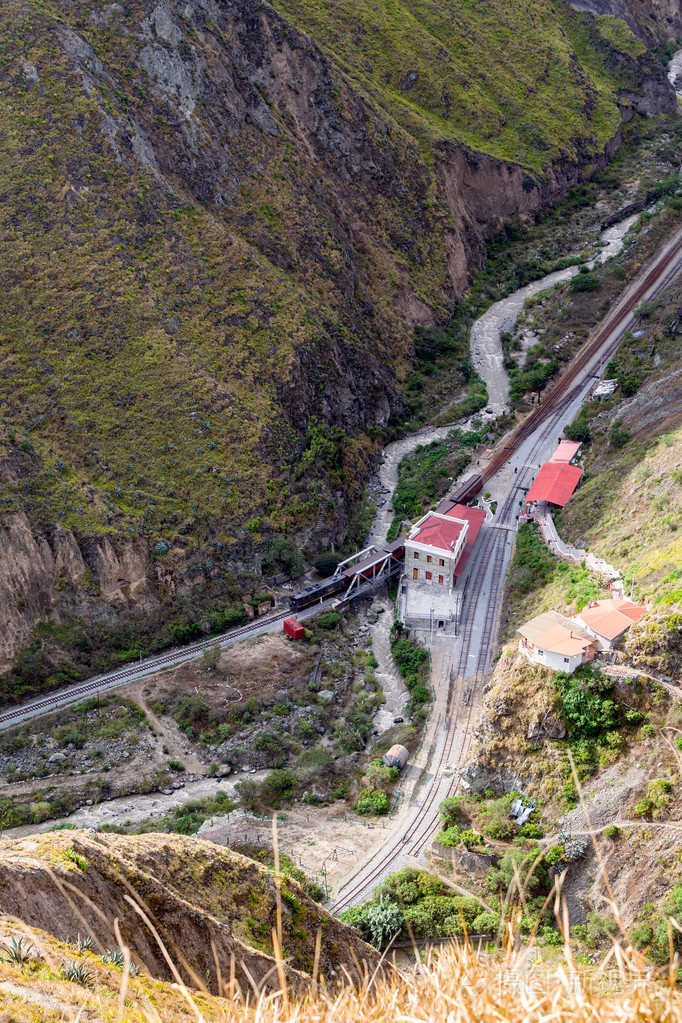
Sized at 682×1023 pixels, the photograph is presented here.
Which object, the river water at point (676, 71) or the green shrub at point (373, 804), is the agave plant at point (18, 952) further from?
the river water at point (676, 71)

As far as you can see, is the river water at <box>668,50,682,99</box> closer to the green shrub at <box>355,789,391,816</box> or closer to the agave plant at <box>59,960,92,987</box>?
the green shrub at <box>355,789,391,816</box>

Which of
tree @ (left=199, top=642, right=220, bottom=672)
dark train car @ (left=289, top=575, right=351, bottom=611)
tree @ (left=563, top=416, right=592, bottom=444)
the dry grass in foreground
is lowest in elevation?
tree @ (left=199, top=642, right=220, bottom=672)

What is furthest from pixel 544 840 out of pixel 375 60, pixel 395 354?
pixel 375 60

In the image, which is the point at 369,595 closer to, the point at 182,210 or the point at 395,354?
the point at 395,354

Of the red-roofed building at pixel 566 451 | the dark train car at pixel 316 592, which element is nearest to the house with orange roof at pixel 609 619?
A: the dark train car at pixel 316 592

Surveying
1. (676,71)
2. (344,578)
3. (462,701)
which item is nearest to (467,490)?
(344,578)

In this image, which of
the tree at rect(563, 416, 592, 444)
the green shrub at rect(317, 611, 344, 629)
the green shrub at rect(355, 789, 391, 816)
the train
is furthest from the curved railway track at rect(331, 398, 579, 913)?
the green shrub at rect(317, 611, 344, 629)
